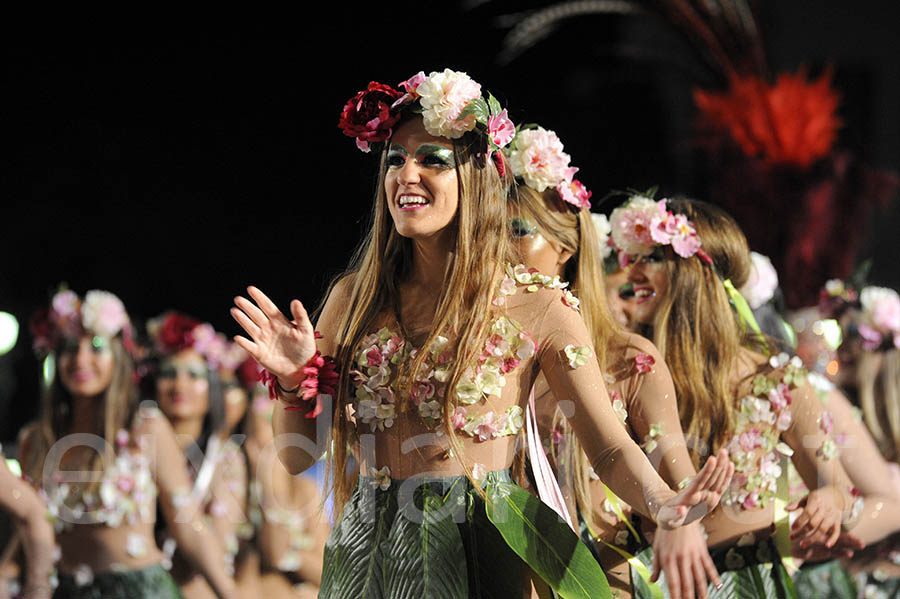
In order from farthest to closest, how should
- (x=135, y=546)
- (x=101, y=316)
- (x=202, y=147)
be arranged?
1. (x=202, y=147)
2. (x=101, y=316)
3. (x=135, y=546)

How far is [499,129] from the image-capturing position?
85.6 inches

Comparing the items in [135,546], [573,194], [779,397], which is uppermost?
[573,194]

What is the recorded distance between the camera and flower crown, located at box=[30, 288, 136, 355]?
4.59 m

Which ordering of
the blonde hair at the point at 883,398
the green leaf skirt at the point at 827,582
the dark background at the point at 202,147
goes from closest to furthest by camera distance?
1. the green leaf skirt at the point at 827,582
2. the blonde hair at the point at 883,398
3. the dark background at the point at 202,147

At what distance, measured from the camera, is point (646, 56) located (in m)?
6.52

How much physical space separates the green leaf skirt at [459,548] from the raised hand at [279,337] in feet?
0.98

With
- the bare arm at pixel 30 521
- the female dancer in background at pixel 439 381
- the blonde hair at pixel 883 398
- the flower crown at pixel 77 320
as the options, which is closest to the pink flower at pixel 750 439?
the female dancer in background at pixel 439 381

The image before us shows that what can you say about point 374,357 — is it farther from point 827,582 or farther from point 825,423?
point 827,582

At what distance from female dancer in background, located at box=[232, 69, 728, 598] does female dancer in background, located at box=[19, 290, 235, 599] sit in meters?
2.26

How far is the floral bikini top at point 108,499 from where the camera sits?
167 inches

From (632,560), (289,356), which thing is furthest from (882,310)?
(289,356)

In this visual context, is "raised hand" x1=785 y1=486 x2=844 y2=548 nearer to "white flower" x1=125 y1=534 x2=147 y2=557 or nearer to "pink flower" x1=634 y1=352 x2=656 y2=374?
"pink flower" x1=634 y1=352 x2=656 y2=374

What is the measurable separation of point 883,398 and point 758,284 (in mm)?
1362

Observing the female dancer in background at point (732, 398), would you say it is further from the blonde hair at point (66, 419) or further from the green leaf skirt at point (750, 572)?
the blonde hair at point (66, 419)
